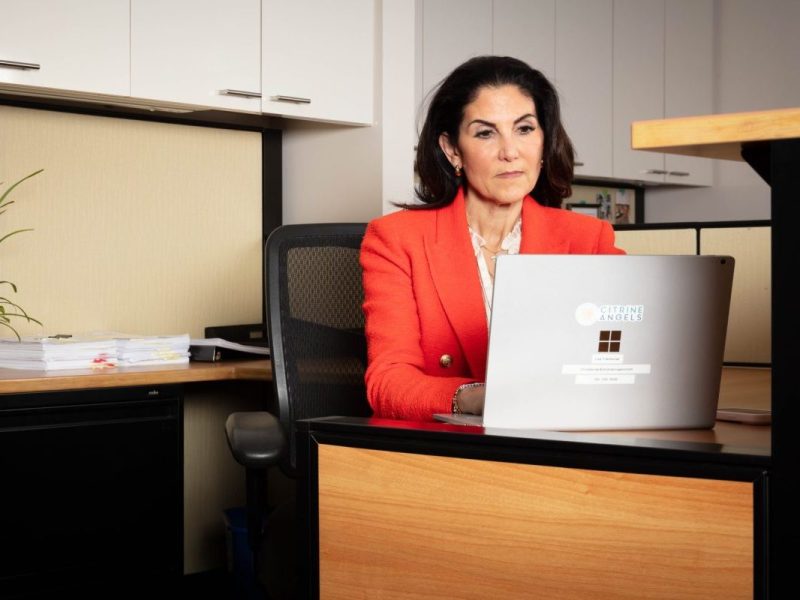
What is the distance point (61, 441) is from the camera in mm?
2520

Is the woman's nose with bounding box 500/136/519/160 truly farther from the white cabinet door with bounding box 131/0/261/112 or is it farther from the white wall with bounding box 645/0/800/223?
the white wall with bounding box 645/0/800/223

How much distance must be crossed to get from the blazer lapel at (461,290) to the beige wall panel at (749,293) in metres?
0.97

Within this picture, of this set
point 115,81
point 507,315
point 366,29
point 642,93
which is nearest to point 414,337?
point 507,315

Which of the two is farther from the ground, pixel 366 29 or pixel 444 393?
pixel 366 29

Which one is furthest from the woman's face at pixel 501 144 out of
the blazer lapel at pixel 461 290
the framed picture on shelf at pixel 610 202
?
the framed picture on shelf at pixel 610 202

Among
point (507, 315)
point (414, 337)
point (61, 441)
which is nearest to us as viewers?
point (507, 315)

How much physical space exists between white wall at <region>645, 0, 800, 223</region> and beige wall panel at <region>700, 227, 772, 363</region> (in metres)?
1.97

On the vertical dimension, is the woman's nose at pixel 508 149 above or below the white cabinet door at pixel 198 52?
below

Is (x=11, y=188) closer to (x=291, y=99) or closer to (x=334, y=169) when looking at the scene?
(x=291, y=99)

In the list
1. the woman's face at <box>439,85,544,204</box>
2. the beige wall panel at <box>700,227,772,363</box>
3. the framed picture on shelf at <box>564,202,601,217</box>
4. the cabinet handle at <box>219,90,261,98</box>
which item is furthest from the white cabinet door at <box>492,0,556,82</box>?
the woman's face at <box>439,85,544,204</box>

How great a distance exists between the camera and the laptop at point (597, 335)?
1150 millimetres

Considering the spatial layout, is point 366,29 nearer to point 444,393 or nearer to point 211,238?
point 211,238

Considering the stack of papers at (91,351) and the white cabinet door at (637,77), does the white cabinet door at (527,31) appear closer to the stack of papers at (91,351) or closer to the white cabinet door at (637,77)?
the white cabinet door at (637,77)

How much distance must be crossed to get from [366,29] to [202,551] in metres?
1.71
